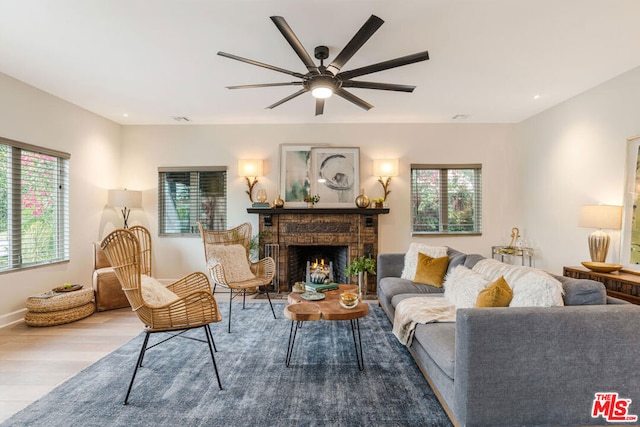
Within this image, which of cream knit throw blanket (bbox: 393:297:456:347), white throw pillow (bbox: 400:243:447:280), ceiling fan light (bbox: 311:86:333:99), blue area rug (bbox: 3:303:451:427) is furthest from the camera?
white throw pillow (bbox: 400:243:447:280)

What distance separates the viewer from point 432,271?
3.36 m

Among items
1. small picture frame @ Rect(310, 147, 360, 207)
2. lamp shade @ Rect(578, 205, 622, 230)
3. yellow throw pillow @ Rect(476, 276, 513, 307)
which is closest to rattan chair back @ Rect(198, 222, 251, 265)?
small picture frame @ Rect(310, 147, 360, 207)

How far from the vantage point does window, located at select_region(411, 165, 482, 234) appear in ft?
16.6

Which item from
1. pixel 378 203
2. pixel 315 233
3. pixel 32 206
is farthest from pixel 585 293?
pixel 32 206

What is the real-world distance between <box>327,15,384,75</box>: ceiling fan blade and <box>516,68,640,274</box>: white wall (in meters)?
3.09

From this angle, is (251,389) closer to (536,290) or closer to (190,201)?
(536,290)

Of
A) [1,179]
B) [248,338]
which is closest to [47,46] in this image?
[1,179]

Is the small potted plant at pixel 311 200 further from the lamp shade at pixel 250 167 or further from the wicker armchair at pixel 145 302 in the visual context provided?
the wicker armchair at pixel 145 302

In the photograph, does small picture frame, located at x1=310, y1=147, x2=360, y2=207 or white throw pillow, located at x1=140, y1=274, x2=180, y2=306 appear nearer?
white throw pillow, located at x1=140, y1=274, x2=180, y2=306

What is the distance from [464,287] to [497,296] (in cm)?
A: 53

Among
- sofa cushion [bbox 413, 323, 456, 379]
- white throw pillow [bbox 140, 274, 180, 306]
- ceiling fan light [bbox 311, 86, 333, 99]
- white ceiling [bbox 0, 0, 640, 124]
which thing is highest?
white ceiling [bbox 0, 0, 640, 124]

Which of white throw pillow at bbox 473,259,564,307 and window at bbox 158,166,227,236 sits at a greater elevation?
window at bbox 158,166,227,236

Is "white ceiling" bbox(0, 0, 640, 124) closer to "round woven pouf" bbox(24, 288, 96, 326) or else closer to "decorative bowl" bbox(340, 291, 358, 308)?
"decorative bowl" bbox(340, 291, 358, 308)

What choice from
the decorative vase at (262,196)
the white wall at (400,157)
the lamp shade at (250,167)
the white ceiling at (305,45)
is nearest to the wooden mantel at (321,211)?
the decorative vase at (262,196)
